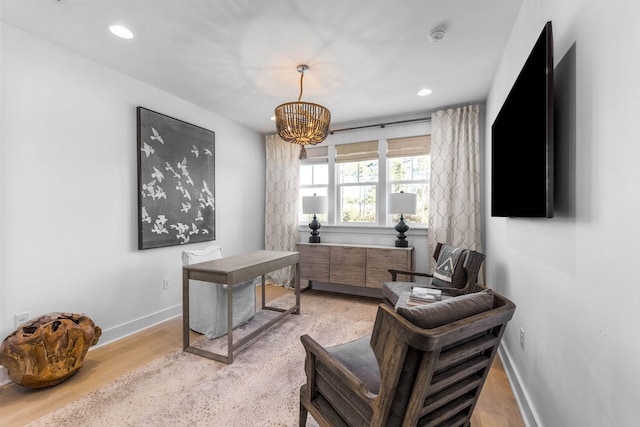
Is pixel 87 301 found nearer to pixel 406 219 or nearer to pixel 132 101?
pixel 132 101

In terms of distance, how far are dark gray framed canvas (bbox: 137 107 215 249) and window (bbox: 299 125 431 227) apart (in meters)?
1.60

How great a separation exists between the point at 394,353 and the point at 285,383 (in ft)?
4.89

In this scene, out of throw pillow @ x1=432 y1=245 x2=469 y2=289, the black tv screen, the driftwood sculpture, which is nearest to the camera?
the black tv screen

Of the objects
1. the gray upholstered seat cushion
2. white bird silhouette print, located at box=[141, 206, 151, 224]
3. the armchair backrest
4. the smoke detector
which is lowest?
the gray upholstered seat cushion

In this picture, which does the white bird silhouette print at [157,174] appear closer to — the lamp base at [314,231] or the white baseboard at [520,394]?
the lamp base at [314,231]

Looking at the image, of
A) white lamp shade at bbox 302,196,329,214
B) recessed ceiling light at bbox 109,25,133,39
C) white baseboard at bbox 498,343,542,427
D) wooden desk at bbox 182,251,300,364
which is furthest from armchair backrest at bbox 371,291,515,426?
white lamp shade at bbox 302,196,329,214

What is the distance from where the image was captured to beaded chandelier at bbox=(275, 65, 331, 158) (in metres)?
2.41

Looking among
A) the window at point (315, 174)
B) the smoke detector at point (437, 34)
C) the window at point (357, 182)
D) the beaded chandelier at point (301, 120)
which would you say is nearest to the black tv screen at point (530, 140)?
the smoke detector at point (437, 34)

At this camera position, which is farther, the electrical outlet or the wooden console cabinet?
the wooden console cabinet

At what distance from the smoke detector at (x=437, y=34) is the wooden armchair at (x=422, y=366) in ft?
6.48

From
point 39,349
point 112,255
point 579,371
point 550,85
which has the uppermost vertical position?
point 550,85

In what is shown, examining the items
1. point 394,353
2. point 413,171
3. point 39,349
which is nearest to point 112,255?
point 39,349

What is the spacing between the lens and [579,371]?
3.56 ft

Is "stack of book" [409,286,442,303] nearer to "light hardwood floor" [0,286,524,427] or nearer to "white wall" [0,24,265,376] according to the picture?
"light hardwood floor" [0,286,524,427]
